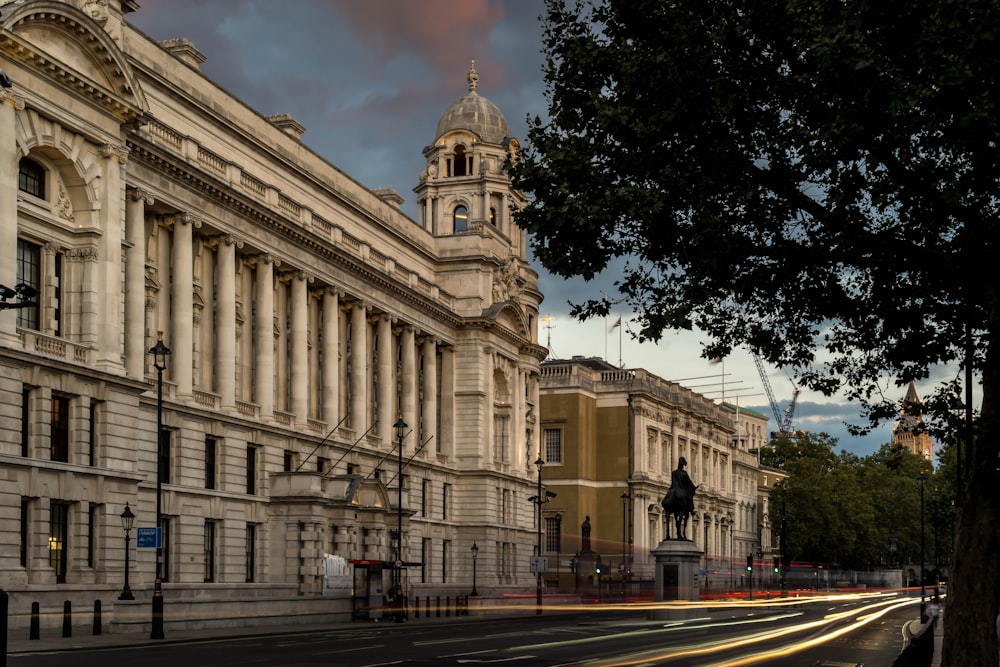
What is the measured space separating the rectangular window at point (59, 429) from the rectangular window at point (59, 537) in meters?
1.70

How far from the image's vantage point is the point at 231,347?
66.3 metres

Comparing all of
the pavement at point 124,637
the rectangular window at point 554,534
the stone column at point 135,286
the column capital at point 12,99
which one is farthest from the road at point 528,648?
the rectangular window at point 554,534

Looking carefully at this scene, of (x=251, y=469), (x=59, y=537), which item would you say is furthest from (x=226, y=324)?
(x=59, y=537)

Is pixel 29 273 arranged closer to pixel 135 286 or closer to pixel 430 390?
pixel 135 286

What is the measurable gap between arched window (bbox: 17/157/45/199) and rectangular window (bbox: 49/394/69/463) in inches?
290

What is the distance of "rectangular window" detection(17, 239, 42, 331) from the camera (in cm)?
4925

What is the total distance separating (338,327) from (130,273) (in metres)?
25.2

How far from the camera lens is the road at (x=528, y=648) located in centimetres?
3119

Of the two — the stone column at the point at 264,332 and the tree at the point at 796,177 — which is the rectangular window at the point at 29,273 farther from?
the tree at the point at 796,177

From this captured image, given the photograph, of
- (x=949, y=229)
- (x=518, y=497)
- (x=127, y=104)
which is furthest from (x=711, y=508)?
(x=949, y=229)

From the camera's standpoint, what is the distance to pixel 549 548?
125125mm

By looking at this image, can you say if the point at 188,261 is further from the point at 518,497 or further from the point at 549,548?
the point at 549,548

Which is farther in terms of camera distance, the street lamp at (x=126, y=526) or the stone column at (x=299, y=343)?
the stone column at (x=299, y=343)

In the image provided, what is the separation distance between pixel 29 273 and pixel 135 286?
25.0ft
